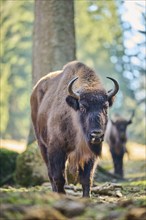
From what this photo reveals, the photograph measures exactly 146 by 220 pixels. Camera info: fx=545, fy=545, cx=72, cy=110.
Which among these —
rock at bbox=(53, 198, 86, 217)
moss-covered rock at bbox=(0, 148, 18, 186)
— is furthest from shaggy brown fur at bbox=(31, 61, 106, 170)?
rock at bbox=(53, 198, 86, 217)

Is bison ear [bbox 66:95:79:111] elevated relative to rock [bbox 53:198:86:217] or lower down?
elevated

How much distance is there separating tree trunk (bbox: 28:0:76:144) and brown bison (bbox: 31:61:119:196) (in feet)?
14.1

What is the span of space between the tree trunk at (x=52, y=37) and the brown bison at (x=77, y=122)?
14.1ft

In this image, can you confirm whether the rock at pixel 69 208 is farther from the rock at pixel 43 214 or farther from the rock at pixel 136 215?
the rock at pixel 136 215

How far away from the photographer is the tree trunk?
13.4 meters

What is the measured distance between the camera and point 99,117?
746 centimetres

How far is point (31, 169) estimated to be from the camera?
11.6 m

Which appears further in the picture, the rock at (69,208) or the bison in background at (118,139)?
the bison in background at (118,139)

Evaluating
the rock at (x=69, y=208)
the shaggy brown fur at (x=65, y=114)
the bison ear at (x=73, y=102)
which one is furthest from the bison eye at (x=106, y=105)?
the rock at (x=69, y=208)

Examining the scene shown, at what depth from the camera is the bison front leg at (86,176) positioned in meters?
8.11

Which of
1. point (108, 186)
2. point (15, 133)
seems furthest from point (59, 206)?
point (15, 133)

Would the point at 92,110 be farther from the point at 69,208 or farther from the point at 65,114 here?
the point at 69,208

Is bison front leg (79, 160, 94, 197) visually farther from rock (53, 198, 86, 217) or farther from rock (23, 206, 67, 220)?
rock (23, 206, 67, 220)

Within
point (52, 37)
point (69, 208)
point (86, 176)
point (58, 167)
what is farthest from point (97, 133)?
point (52, 37)
